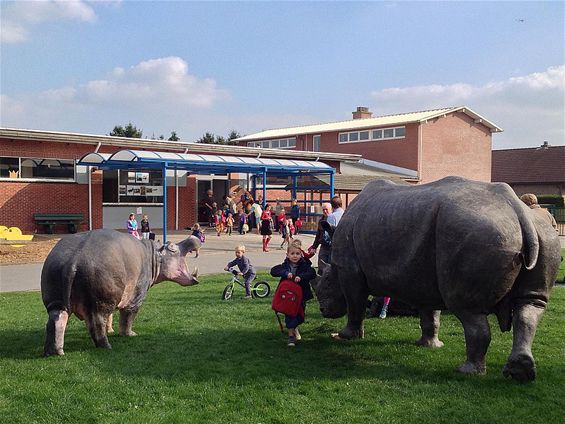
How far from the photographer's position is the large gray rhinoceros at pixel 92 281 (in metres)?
6.74

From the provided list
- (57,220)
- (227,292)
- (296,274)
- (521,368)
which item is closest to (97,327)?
(296,274)

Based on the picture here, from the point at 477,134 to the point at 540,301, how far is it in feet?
130

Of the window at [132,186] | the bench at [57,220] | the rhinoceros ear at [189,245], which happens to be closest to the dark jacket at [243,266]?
the rhinoceros ear at [189,245]

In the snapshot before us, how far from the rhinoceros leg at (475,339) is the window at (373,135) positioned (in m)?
35.0

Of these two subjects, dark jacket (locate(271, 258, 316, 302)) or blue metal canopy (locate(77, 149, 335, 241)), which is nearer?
dark jacket (locate(271, 258, 316, 302))

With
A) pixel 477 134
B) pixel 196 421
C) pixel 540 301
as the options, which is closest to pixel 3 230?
pixel 196 421

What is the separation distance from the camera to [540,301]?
577 cm

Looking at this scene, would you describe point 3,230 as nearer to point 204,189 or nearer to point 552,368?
point 204,189

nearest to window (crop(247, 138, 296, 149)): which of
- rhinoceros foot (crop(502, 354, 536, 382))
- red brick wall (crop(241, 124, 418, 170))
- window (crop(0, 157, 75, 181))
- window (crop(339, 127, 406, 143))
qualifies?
red brick wall (crop(241, 124, 418, 170))

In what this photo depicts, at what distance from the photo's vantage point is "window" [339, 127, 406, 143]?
132ft

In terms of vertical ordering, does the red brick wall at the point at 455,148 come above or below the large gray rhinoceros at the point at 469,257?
above

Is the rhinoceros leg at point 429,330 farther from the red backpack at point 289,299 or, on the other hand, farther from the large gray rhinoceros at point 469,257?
the red backpack at point 289,299

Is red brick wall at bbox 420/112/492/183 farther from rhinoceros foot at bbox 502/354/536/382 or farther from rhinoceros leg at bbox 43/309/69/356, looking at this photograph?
rhinoceros leg at bbox 43/309/69/356

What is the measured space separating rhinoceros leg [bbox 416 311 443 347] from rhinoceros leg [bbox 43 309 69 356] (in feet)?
14.2
